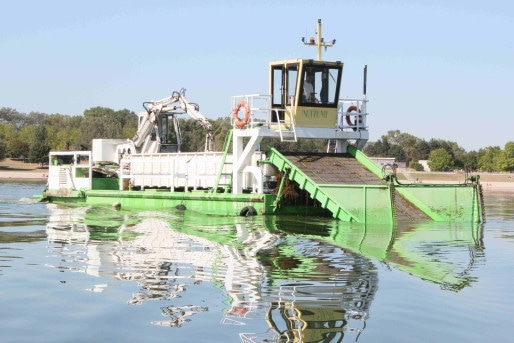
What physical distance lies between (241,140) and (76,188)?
974 centimetres

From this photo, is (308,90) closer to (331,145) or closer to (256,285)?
(331,145)

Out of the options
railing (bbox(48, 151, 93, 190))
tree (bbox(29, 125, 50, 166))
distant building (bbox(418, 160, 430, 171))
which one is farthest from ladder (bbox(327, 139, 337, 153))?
tree (bbox(29, 125, 50, 166))

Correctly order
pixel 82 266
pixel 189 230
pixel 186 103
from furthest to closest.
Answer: pixel 186 103
pixel 189 230
pixel 82 266

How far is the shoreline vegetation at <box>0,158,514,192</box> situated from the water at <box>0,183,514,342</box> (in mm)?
54456

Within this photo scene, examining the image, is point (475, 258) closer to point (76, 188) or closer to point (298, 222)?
point (298, 222)

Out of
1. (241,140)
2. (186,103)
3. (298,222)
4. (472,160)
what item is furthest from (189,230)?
(472,160)

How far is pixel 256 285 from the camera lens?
10992 mm

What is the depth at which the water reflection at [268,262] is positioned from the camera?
30.2ft

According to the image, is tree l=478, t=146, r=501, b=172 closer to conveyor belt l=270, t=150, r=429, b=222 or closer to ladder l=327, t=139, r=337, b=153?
ladder l=327, t=139, r=337, b=153

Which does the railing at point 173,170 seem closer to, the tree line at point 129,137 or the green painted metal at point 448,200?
the green painted metal at point 448,200

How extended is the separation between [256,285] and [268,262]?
8.18 ft

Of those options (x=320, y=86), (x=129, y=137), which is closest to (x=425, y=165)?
(x=129, y=137)

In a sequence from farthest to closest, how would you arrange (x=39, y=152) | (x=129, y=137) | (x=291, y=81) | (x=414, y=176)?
1. (x=39, y=152)
2. (x=129, y=137)
3. (x=414, y=176)
4. (x=291, y=81)

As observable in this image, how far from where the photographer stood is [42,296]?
1048cm
